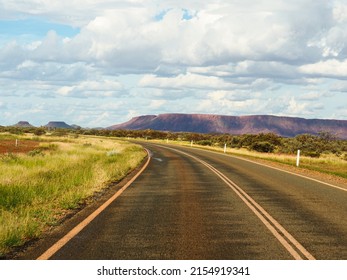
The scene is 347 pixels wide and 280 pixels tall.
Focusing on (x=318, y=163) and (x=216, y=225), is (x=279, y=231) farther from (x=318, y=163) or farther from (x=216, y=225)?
(x=318, y=163)

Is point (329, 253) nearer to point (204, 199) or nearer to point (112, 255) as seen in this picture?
point (112, 255)

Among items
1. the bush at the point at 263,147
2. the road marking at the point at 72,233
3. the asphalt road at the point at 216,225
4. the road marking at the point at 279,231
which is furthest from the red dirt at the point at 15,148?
the road marking at the point at 279,231

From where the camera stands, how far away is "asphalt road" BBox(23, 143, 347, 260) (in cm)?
623

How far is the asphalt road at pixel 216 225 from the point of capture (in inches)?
245

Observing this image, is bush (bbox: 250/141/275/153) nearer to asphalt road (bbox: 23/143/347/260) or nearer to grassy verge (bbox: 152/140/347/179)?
grassy verge (bbox: 152/140/347/179)

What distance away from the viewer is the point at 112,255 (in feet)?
19.6

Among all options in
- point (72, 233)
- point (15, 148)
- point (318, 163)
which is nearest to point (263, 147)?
point (318, 163)

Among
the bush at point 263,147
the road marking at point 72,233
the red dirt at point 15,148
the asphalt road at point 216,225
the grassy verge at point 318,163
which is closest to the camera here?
the road marking at point 72,233

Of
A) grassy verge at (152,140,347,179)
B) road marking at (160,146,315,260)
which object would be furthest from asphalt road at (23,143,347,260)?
grassy verge at (152,140,347,179)

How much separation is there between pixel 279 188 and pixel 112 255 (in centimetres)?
944

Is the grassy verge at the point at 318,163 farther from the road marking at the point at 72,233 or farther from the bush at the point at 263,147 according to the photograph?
the bush at the point at 263,147
